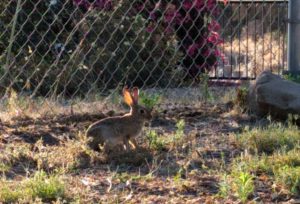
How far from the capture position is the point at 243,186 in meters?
4.48

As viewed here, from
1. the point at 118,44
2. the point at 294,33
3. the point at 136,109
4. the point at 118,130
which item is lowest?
the point at 118,130

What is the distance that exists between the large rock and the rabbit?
106cm

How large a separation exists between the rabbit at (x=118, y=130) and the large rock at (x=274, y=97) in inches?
41.9

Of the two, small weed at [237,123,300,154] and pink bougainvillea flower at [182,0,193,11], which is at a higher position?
pink bougainvillea flower at [182,0,193,11]

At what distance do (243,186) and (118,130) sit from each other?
1616 mm

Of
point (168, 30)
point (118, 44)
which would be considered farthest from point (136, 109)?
point (168, 30)

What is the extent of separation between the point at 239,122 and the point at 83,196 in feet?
7.91

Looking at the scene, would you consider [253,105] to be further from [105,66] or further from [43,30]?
[43,30]

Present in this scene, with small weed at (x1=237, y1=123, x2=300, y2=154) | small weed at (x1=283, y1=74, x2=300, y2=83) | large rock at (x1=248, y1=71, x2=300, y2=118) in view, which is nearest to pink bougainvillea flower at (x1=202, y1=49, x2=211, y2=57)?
small weed at (x1=283, y1=74, x2=300, y2=83)

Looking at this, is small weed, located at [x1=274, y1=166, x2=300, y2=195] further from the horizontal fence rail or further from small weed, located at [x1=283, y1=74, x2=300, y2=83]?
the horizontal fence rail

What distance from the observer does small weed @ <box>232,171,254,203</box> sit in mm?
4469

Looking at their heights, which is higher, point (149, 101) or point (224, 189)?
point (149, 101)

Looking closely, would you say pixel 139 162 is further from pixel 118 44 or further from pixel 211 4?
pixel 211 4

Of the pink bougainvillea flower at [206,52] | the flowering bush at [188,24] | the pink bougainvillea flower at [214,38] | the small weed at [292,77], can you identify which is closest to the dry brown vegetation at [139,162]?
the small weed at [292,77]
